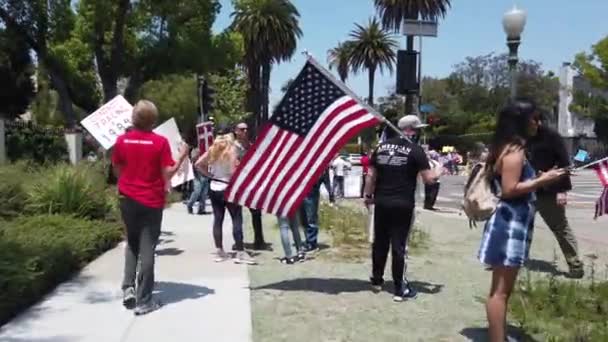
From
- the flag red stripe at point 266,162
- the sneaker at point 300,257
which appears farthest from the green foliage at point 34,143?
the flag red stripe at point 266,162

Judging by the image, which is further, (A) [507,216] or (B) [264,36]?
(B) [264,36]

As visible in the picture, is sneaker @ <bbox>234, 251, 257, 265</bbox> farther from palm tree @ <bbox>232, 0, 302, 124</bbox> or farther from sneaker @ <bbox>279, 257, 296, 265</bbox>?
palm tree @ <bbox>232, 0, 302, 124</bbox>

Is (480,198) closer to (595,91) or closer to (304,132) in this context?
(304,132)

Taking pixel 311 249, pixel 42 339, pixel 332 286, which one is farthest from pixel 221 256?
pixel 42 339

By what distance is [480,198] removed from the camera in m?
5.18

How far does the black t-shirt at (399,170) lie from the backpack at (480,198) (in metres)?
1.51

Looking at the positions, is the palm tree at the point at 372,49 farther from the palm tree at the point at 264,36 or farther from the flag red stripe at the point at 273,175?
the flag red stripe at the point at 273,175

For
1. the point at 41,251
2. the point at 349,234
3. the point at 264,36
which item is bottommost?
the point at 349,234

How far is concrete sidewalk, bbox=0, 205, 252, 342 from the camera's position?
19.0ft

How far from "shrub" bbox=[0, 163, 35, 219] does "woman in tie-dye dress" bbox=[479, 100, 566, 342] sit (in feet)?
22.8

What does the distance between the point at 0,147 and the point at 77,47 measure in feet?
37.4

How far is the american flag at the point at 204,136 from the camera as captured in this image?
32.9ft

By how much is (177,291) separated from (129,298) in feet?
2.84

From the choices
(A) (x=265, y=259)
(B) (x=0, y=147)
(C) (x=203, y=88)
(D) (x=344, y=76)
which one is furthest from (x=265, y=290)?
(D) (x=344, y=76)
